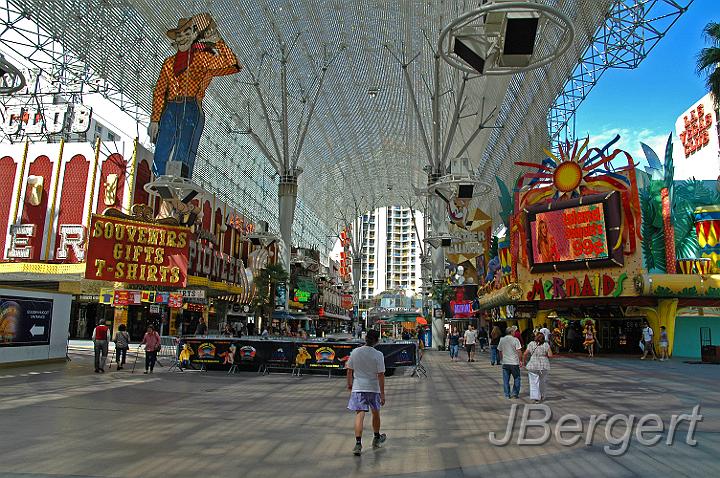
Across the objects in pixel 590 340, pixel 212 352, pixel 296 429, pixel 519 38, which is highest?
pixel 519 38

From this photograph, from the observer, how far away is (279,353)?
17.3 meters

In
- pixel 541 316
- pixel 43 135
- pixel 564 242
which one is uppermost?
pixel 43 135

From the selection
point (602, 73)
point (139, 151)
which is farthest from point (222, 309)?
point (602, 73)

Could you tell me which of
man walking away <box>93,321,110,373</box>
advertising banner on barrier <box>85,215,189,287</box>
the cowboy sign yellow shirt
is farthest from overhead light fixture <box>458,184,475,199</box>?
man walking away <box>93,321,110,373</box>

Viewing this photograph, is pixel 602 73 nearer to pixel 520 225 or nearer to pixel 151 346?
pixel 520 225

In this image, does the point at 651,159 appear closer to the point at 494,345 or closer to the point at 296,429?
the point at 494,345

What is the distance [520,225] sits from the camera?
99.7ft

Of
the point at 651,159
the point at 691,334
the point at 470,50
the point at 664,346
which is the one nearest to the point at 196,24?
the point at 470,50

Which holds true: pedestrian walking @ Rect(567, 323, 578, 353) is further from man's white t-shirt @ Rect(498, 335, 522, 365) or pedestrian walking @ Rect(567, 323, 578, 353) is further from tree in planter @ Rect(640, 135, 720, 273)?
man's white t-shirt @ Rect(498, 335, 522, 365)

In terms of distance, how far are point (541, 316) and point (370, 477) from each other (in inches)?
1092

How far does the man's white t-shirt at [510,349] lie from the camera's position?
11555mm

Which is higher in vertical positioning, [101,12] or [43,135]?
[101,12]

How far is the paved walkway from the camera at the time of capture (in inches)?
236

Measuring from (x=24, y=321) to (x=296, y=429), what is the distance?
12.9 m
